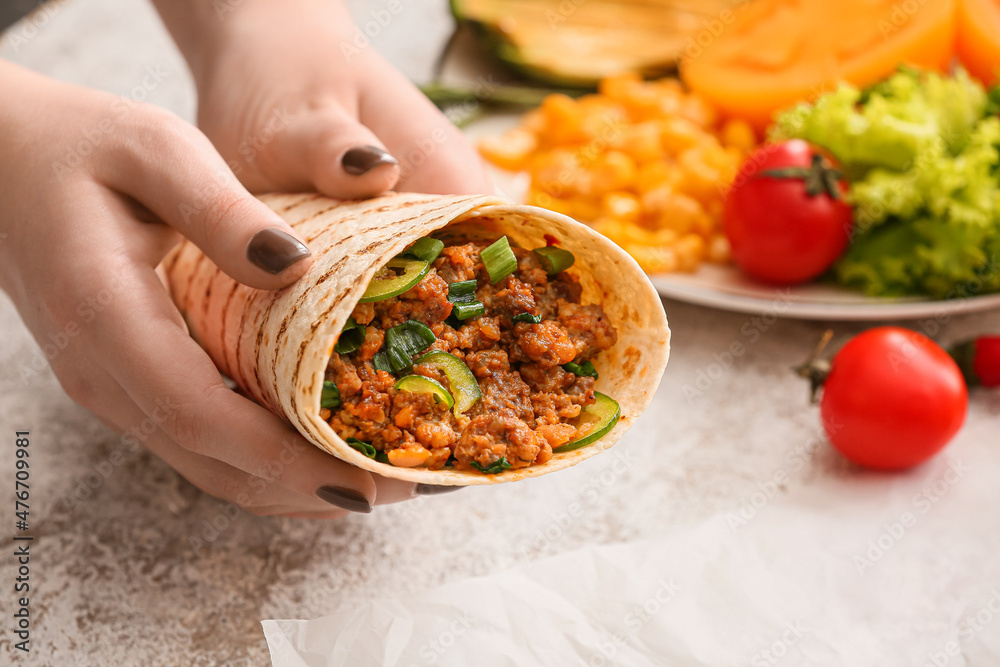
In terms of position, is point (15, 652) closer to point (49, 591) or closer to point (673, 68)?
point (49, 591)

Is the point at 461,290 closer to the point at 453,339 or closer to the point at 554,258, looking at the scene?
the point at 453,339

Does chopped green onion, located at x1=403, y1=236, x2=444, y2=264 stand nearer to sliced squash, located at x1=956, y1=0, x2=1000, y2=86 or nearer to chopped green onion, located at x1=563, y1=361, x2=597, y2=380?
chopped green onion, located at x1=563, y1=361, x2=597, y2=380

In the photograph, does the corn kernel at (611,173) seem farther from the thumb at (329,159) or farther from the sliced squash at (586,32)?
the thumb at (329,159)

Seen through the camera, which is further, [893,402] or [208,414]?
[893,402]

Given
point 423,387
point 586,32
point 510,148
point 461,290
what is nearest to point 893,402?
point 461,290

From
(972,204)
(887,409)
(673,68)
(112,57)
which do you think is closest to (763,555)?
(887,409)
